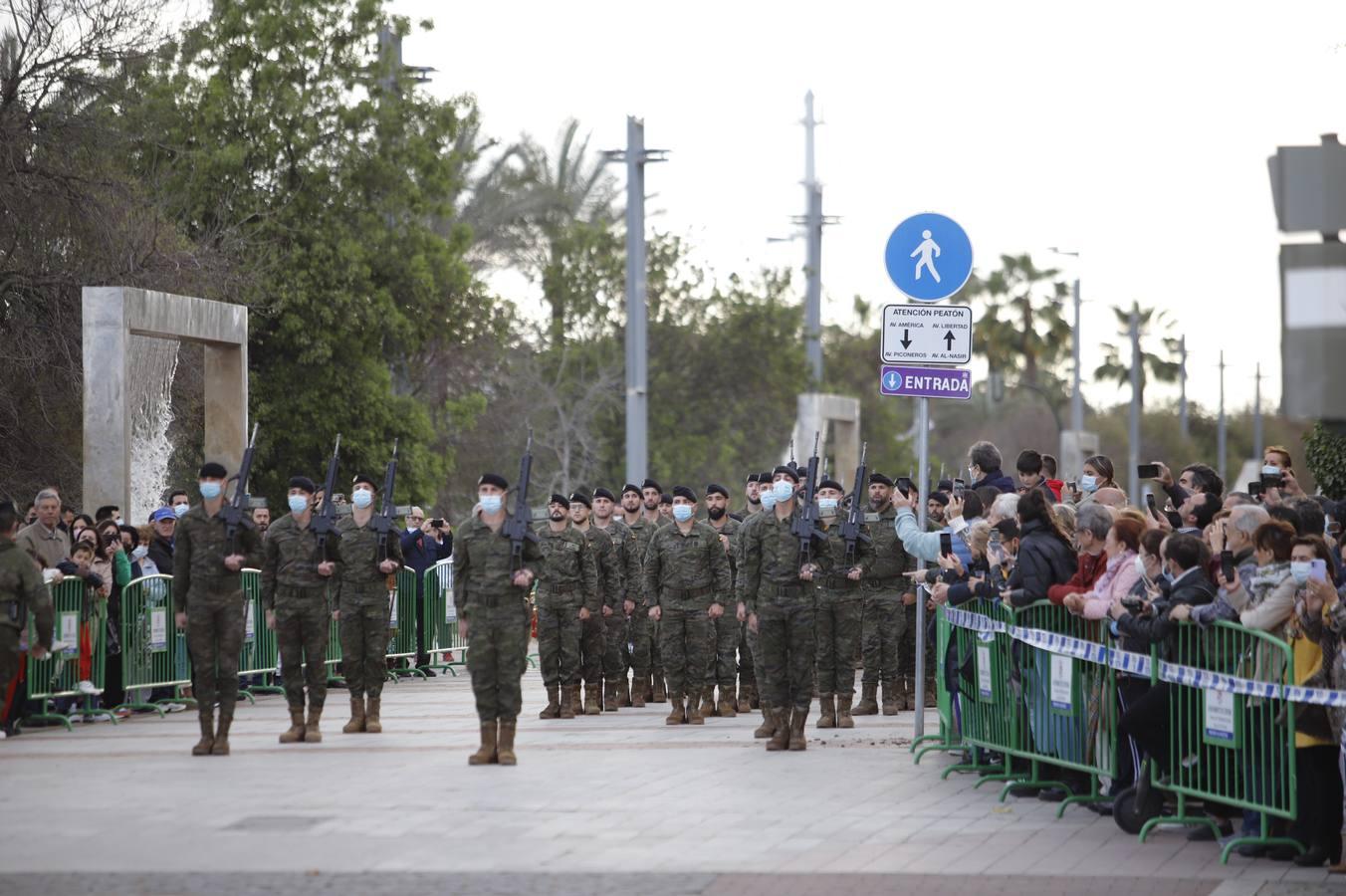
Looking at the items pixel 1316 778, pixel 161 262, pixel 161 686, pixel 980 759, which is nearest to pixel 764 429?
pixel 161 262

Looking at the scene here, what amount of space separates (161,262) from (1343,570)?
76.0ft

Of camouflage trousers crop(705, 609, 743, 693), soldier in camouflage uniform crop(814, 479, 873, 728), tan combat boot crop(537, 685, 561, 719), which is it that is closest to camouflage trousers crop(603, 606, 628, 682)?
tan combat boot crop(537, 685, 561, 719)

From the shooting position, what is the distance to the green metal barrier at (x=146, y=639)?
17.6 meters

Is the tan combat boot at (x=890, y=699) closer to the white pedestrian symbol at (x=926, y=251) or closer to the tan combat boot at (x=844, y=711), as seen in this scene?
the tan combat boot at (x=844, y=711)

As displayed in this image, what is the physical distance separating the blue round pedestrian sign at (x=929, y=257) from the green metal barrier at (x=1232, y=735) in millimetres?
4544

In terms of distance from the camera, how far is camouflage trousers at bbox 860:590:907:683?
17547mm

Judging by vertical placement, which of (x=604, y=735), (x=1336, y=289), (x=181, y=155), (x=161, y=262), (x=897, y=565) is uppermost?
(x=181, y=155)

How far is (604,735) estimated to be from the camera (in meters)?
16.1

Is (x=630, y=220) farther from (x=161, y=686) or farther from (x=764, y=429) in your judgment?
(x=764, y=429)

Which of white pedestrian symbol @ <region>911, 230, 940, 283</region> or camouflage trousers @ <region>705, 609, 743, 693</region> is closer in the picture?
white pedestrian symbol @ <region>911, 230, 940, 283</region>

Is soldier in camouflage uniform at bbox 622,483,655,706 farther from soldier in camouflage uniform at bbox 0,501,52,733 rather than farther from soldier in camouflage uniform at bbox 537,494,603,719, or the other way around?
soldier in camouflage uniform at bbox 0,501,52,733

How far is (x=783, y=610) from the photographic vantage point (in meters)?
15.1

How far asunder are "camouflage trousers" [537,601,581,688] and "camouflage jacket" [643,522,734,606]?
2.50ft

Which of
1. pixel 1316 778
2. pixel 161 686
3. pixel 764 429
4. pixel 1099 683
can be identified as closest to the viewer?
pixel 1316 778
